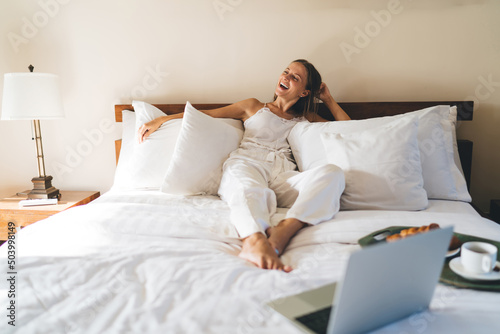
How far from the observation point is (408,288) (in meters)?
0.76

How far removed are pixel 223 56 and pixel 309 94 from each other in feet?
2.05

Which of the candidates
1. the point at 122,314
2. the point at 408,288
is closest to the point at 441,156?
the point at 408,288

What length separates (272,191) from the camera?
1692mm

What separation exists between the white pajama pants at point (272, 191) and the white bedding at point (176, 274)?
0.21 feet

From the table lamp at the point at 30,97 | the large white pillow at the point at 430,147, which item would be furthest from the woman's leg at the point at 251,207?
the table lamp at the point at 30,97

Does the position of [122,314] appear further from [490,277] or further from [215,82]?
[215,82]

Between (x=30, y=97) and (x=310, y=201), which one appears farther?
(x=30, y=97)

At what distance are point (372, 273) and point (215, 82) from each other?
2.02 meters

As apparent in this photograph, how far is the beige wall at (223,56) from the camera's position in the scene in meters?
2.27

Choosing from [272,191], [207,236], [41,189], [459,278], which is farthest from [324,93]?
[41,189]

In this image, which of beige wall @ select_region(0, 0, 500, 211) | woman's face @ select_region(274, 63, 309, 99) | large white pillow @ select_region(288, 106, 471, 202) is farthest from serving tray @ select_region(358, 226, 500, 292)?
beige wall @ select_region(0, 0, 500, 211)

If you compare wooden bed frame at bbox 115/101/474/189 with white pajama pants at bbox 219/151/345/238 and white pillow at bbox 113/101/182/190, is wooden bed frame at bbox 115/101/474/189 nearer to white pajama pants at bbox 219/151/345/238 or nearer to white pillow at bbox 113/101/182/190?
white pillow at bbox 113/101/182/190

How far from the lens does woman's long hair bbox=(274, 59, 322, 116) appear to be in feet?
7.30

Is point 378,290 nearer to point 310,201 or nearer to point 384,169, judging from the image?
point 310,201
